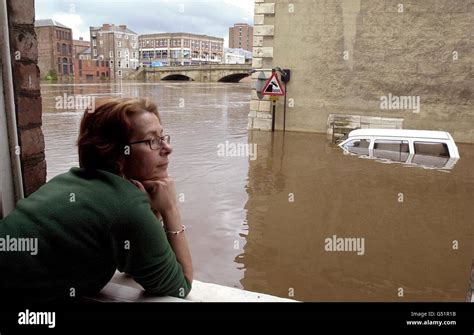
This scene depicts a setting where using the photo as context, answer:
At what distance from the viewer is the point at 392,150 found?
10.7 metres

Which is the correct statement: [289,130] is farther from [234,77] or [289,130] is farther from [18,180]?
[234,77]

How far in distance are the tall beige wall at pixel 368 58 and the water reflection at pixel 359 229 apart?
13.4 ft

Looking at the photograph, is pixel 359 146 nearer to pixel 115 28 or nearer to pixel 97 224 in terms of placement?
pixel 97 224

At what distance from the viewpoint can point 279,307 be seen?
174 cm

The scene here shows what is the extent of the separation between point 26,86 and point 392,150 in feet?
31.5

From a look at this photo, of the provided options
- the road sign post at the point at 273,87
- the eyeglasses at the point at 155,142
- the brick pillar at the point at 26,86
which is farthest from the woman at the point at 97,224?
the road sign post at the point at 273,87

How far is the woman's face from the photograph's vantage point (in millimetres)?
1910

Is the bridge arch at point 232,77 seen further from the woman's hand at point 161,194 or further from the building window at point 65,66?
the woman's hand at point 161,194

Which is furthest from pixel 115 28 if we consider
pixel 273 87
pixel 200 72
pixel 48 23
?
pixel 273 87

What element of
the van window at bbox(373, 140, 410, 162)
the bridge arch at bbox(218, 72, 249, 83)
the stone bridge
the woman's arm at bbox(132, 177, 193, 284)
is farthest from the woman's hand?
the bridge arch at bbox(218, 72, 249, 83)

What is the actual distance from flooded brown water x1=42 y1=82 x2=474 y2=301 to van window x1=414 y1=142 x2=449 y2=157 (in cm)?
53

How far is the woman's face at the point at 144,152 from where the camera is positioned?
6.27 ft

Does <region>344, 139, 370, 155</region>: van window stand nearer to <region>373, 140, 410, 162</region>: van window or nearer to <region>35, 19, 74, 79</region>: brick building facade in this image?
<region>373, 140, 410, 162</region>: van window

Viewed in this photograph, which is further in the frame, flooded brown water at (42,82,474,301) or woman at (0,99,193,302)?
flooded brown water at (42,82,474,301)
